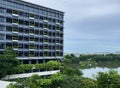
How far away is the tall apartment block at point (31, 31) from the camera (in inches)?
2665

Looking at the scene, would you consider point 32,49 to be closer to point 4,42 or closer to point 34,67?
point 34,67

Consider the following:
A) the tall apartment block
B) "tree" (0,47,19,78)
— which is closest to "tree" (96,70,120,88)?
"tree" (0,47,19,78)

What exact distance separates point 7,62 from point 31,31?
62.1 ft

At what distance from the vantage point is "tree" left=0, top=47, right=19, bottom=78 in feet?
193

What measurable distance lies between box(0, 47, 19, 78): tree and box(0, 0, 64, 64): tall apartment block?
5.59 metres

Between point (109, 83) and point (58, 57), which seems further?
point (58, 57)

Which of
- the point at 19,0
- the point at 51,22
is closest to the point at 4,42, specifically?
the point at 19,0

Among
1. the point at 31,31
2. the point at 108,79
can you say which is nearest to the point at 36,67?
the point at 31,31

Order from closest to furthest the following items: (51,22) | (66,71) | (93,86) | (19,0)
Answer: (93,86) < (66,71) < (19,0) < (51,22)

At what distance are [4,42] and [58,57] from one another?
Result: 25.9 meters

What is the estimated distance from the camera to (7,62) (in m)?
59.6

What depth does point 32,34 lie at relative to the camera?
77000 mm

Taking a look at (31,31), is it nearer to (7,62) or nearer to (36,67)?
(36,67)

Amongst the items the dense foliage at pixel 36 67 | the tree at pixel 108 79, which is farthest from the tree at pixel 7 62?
the tree at pixel 108 79
